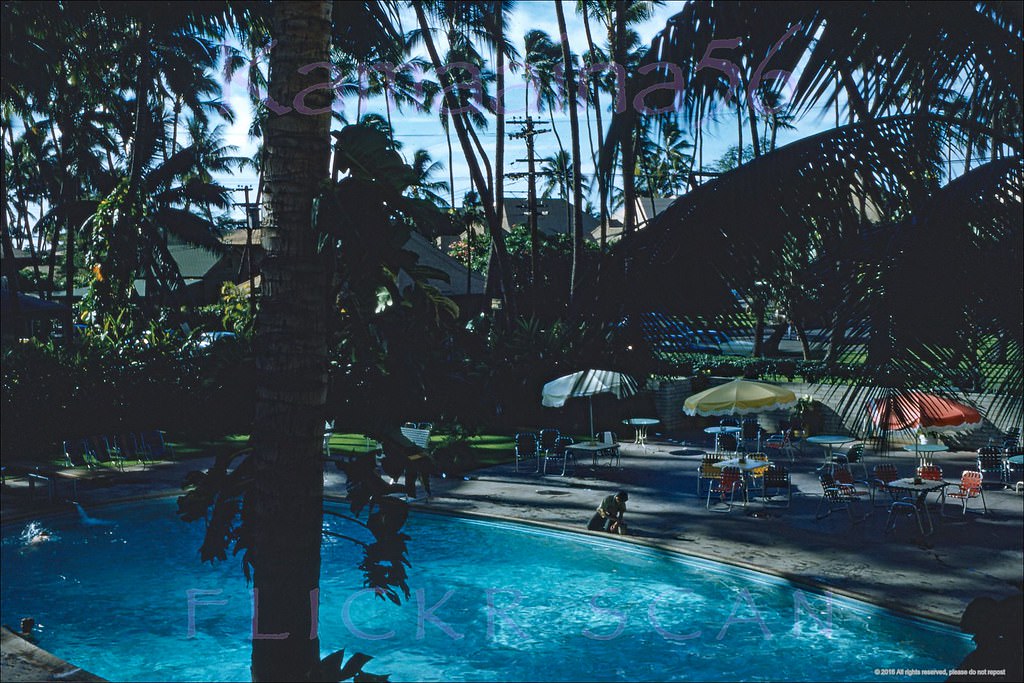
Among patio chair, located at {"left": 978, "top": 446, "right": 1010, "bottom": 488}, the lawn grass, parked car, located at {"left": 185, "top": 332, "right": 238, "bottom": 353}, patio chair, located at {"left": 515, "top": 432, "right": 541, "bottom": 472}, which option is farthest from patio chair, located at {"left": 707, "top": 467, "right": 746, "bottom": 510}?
parked car, located at {"left": 185, "top": 332, "right": 238, "bottom": 353}

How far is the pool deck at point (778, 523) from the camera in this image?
13.4m

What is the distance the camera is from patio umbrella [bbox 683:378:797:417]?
19.7 meters

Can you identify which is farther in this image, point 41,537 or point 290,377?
point 41,537

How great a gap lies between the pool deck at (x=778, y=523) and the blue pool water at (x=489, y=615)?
1.57ft

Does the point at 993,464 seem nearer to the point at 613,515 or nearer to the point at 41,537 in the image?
the point at 613,515

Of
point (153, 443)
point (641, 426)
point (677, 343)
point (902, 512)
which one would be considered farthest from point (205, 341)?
point (677, 343)

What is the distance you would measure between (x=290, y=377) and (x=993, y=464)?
1738 centimetres

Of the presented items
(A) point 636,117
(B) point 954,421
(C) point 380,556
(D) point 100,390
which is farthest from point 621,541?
(D) point 100,390

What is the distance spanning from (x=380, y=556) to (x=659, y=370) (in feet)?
6.99

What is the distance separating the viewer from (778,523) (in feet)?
56.4

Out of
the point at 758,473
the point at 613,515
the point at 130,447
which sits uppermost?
the point at 130,447

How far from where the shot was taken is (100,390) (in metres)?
24.8

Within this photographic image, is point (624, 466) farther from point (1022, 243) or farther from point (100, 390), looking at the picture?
point (1022, 243)

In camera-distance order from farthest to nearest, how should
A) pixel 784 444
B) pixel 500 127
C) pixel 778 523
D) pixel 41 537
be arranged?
pixel 500 127 → pixel 784 444 → pixel 41 537 → pixel 778 523
